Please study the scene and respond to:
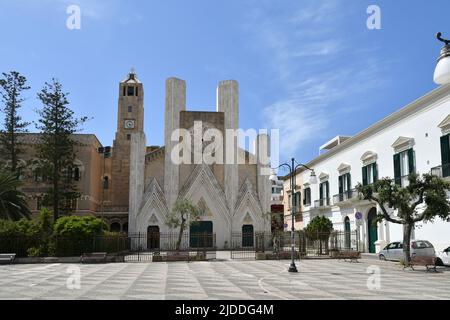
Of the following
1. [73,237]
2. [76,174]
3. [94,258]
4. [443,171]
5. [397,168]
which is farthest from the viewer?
[76,174]

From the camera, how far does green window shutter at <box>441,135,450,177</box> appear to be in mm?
23047

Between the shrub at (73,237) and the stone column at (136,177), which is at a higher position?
the stone column at (136,177)

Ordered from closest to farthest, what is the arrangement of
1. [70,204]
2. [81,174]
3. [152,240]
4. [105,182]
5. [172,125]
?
[152,240]
[70,204]
[172,125]
[81,174]
[105,182]

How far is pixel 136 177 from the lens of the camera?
44.7 meters

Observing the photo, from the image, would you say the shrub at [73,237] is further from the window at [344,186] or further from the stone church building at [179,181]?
the window at [344,186]

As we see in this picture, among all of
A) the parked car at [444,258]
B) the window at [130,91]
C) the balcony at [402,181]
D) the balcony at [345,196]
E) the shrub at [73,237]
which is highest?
the window at [130,91]

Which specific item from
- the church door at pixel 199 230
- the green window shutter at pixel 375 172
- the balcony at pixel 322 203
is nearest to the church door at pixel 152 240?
the church door at pixel 199 230

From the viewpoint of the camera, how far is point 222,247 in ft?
145

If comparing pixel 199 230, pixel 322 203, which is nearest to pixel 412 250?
pixel 322 203

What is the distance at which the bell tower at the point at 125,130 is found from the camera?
173 ft

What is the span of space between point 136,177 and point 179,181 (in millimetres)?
4537

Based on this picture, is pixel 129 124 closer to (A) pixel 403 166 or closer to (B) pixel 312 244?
(B) pixel 312 244
